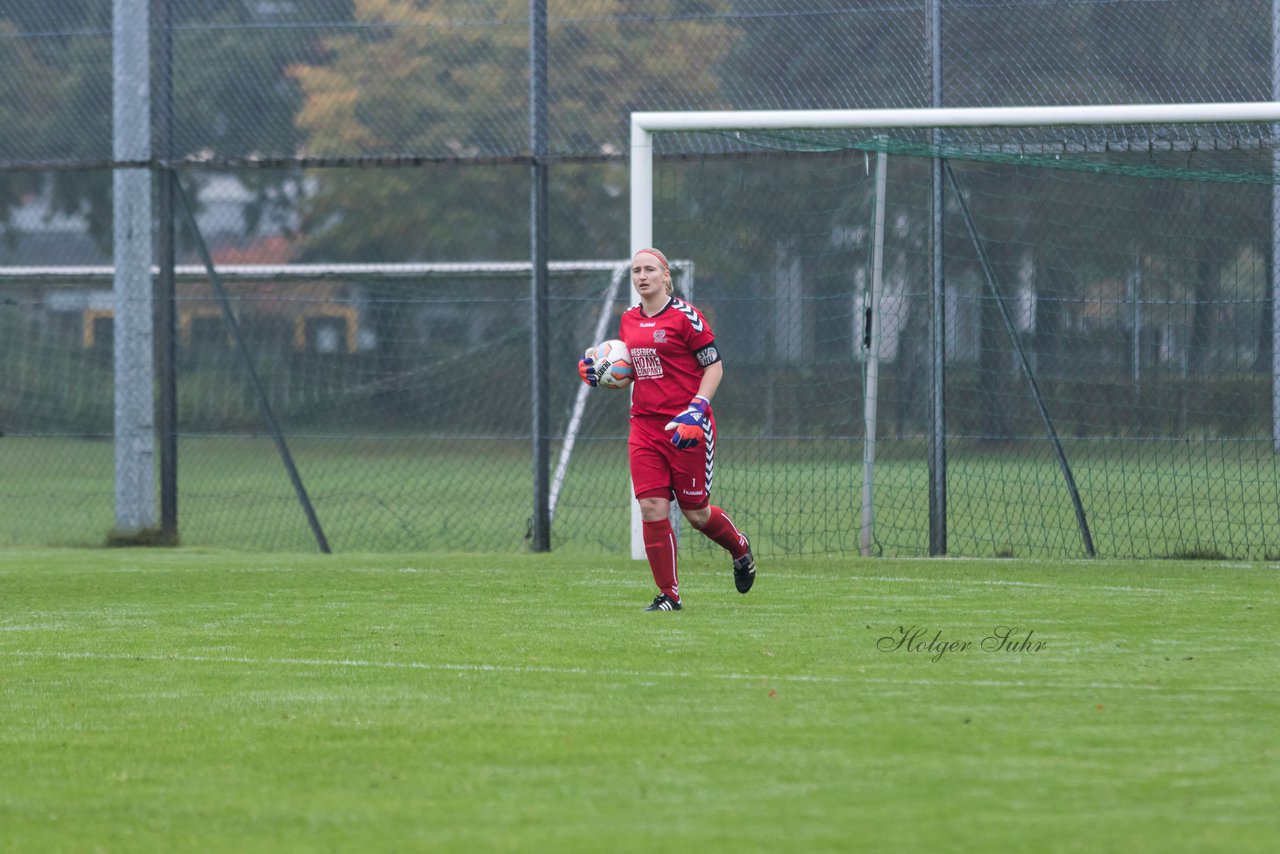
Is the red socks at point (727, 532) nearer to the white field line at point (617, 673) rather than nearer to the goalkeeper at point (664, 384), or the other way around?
the goalkeeper at point (664, 384)

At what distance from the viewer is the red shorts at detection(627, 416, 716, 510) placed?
8.98 meters

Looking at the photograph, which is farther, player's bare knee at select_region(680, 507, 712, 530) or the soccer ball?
player's bare knee at select_region(680, 507, 712, 530)

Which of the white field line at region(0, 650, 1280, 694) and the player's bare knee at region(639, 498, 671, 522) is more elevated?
the player's bare knee at region(639, 498, 671, 522)

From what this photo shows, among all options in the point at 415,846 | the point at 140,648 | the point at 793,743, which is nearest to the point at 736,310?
the point at 140,648

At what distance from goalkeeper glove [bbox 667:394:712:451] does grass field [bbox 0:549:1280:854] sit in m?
0.85

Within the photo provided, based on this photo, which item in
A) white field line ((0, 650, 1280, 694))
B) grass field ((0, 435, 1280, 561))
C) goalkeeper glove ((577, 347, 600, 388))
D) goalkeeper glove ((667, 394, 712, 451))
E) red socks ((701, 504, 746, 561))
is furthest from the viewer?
grass field ((0, 435, 1280, 561))

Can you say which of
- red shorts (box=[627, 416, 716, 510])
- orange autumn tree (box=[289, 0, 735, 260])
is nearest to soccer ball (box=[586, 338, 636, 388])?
red shorts (box=[627, 416, 716, 510])

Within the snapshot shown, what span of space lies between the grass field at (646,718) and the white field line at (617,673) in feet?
0.08

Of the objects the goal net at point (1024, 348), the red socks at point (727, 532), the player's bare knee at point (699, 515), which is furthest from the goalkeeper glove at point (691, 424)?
the goal net at point (1024, 348)

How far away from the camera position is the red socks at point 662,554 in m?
→ 8.76

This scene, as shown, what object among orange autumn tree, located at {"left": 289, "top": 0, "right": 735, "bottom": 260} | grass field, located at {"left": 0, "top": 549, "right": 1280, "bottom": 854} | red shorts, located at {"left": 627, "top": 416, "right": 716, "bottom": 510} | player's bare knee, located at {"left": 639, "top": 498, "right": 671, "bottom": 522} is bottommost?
grass field, located at {"left": 0, "top": 549, "right": 1280, "bottom": 854}

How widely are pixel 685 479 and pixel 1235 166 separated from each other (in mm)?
6623

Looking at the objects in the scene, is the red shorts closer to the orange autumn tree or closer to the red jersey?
the red jersey

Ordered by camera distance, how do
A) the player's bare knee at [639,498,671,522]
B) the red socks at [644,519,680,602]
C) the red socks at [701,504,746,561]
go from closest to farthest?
the red socks at [644,519,680,602] → the player's bare knee at [639,498,671,522] → the red socks at [701,504,746,561]
